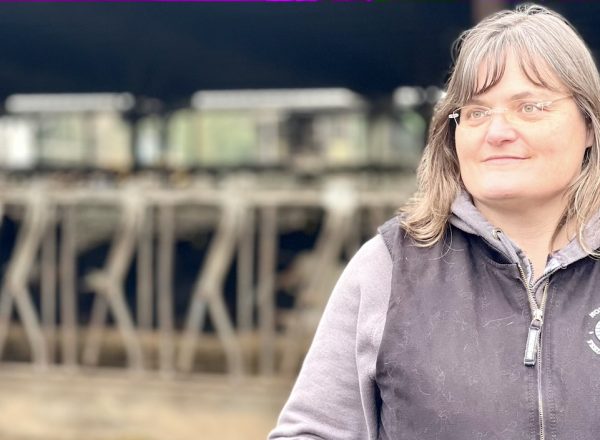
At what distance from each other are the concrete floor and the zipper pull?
285 cm

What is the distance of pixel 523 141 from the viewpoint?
132 cm

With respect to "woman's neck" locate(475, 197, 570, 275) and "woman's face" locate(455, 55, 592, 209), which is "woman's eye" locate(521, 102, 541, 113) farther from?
"woman's neck" locate(475, 197, 570, 275)

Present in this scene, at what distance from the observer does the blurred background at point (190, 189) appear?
4.52 metres

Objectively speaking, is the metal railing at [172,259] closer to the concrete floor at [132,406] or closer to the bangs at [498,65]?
the concrete floor at [132,406]

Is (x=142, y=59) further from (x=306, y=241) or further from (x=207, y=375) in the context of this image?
(x=207, y=375)

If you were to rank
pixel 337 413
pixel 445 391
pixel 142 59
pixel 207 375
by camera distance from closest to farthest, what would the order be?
pixel 445 391
pixel 337 413
pixel 207 375
pixel 142 59

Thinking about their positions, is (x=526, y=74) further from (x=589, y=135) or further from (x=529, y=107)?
(x=589, y=135)

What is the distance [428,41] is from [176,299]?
197 centimetres

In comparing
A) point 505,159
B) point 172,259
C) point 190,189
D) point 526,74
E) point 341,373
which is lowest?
point 172,259

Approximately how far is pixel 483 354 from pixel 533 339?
69 mm

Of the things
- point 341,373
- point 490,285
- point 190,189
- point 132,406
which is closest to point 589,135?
point 490,285

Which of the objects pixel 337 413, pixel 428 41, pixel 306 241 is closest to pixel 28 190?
pixel 306 241

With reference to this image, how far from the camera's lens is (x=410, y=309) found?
1.32m

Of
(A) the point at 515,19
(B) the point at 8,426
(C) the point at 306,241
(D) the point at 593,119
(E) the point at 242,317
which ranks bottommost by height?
(B) the point at 8,426
